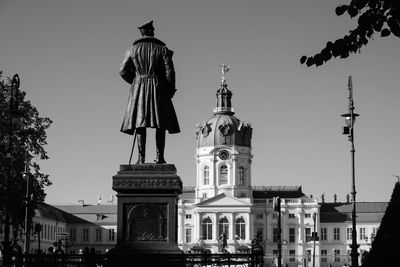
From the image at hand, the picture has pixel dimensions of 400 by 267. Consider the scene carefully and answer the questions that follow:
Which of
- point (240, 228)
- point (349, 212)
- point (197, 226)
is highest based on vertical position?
point (349, 212)

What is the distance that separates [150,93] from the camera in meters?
16.4

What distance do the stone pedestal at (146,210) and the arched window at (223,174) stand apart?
121 m

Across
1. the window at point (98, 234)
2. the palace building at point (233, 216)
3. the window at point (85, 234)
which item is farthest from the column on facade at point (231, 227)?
the window at point (85, 234)

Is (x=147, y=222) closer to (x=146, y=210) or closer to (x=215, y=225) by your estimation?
(x=146, y=210)

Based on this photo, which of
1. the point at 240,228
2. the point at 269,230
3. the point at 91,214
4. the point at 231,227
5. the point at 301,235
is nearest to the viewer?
the point at 231,227

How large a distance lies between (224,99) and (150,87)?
124 metres

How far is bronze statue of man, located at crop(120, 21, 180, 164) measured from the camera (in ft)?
53.4

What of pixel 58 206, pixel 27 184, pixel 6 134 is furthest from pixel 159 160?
pixel 58 206

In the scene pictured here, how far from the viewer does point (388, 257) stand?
12773mm

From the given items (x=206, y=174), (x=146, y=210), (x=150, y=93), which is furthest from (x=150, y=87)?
(x=206, y=174)

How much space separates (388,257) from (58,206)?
14263 cm

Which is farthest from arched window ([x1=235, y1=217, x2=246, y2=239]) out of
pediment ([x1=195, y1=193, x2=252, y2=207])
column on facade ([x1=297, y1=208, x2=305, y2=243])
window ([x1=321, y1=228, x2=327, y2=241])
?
window ([x1=321, y1=228, x2=327, y2=241])

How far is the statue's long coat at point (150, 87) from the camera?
1625cm

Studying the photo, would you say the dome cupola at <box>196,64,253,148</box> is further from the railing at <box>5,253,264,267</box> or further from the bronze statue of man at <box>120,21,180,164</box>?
the railing at <box>5,253,264,267</box>
